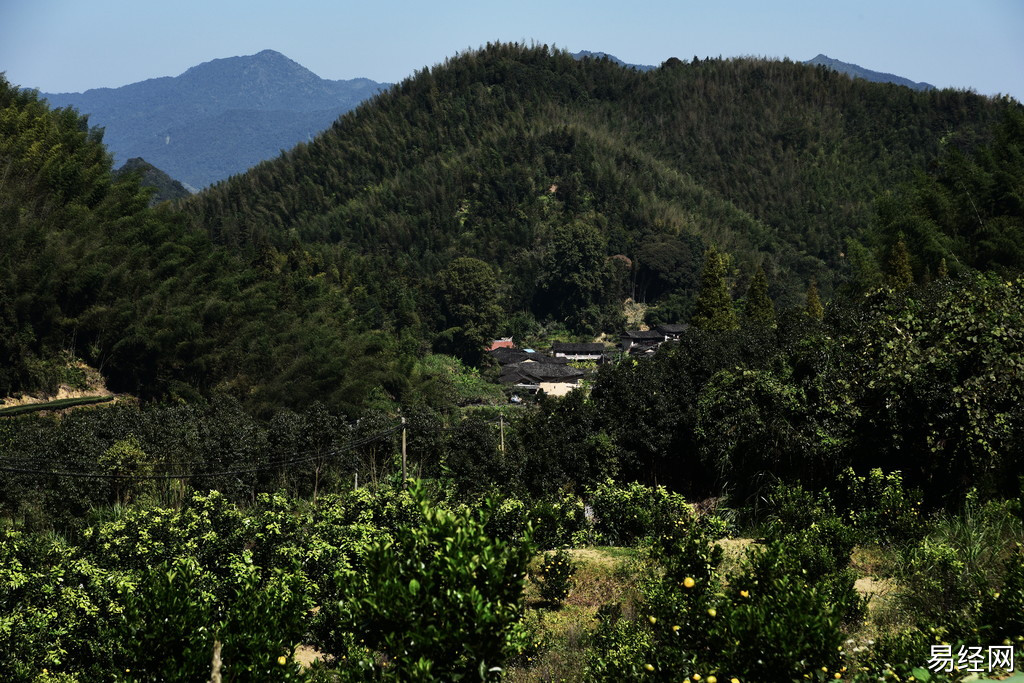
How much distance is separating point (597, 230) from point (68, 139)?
185ft

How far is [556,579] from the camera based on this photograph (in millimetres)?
12617

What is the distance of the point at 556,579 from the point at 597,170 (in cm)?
9707

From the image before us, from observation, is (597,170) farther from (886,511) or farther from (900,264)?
(886,511)

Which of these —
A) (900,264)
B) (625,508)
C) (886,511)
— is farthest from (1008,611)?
(900,264)

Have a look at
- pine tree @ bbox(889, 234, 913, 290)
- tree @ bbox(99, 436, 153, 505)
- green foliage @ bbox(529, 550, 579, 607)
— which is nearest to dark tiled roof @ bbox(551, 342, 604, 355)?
pine tree @ bbox(889, 234, 913, 290)

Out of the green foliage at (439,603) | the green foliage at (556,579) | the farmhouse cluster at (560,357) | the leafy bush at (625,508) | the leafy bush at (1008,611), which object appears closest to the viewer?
the green foliage at (439,603)

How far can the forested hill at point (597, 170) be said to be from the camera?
95.0 meters

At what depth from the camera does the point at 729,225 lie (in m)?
111

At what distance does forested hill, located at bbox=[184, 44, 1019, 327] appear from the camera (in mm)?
95000

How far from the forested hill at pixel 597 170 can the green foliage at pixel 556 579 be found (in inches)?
2079

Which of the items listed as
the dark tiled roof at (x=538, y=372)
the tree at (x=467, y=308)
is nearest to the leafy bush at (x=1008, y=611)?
the dark tiled roof at (x=538, y=372)

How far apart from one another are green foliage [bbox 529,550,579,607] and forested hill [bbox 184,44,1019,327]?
52.8 m

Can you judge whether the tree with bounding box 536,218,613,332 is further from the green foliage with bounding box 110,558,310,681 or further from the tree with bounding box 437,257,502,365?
the green foliage with bounding box 110,558,310,681

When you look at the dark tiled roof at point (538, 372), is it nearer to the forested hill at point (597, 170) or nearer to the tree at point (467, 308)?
the tree at point (467, 308)
